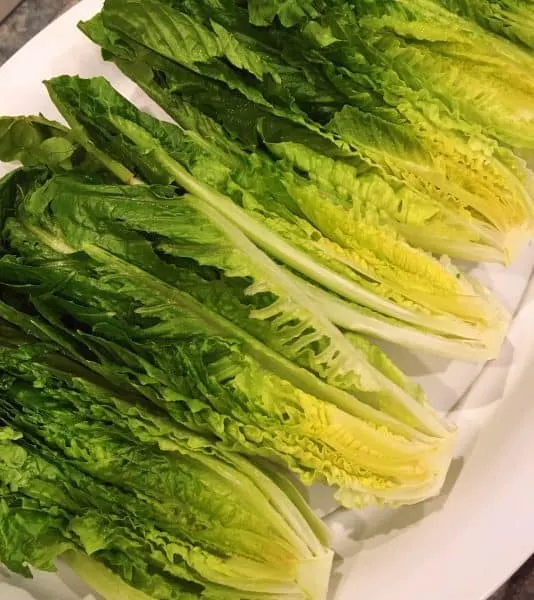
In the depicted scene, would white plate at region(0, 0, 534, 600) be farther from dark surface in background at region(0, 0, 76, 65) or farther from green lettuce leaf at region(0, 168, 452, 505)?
dark surface in background at region(0, 0, 76, 65)

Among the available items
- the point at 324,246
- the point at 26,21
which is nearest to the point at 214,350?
the point at 324,246

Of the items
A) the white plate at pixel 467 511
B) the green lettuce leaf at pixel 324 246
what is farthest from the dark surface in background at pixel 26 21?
the white plate at pixel 467 511

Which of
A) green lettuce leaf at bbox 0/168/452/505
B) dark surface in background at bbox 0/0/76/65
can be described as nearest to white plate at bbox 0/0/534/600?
green lettuce leaf at bbox 0/168/452/505

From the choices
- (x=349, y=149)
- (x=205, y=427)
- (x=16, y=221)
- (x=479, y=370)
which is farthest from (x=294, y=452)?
(x=16, y=221)

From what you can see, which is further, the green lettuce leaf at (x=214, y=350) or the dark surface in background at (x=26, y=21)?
the dark surface in background at (x=26, y=21)

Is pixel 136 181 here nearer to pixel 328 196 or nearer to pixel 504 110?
pixel 328 196

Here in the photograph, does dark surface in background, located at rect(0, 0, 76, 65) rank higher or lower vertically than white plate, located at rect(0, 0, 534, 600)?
higher

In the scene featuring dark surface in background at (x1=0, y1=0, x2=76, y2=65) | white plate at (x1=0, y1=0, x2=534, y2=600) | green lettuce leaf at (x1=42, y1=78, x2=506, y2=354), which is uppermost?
dark surface in background at (x1=0, y1=0, x2=76, y2=65)

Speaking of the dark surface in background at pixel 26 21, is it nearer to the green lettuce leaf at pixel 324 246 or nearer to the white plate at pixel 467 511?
the green lettuce leaf at pixel 324 246
